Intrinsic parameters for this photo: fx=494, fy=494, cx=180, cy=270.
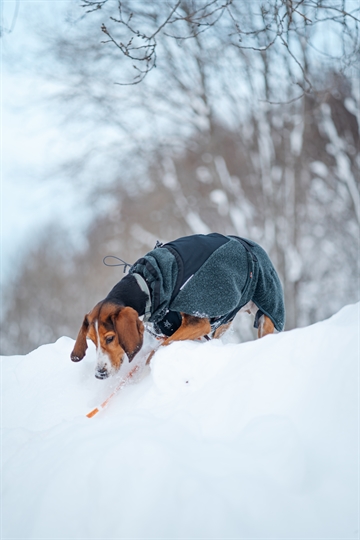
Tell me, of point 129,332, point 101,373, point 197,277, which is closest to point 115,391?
point 101,373

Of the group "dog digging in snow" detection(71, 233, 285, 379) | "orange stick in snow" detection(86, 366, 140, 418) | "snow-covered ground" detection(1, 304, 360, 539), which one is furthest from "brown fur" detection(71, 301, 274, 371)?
"snow-covered ground" detection(1, 304, 360, 539)

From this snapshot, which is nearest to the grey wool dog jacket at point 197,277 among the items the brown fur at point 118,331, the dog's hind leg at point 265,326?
the brown fur at point 118,331

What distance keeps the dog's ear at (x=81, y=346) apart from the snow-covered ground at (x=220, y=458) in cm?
102

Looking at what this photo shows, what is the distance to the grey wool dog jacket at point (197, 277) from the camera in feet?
13.3

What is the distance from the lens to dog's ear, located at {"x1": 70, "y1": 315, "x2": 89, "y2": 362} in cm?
403

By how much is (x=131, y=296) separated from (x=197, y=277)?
569 millimetres

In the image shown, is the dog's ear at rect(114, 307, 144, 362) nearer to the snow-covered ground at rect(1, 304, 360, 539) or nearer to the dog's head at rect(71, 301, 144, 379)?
the dog's head at rect(71, 301, 144, 379)

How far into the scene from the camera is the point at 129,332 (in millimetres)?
3855

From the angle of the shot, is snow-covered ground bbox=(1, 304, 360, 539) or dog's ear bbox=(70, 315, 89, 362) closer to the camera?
snow-covered ground bbox=(1, 304, 360, 539)

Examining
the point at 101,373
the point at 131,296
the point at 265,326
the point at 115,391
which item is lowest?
the point at 265,326

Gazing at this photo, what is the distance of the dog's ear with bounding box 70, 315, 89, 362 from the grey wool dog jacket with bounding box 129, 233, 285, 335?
0.55 metres

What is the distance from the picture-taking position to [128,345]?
12.6ft

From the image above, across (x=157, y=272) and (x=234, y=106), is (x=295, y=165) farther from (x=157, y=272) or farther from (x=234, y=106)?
(x=157, y=272)

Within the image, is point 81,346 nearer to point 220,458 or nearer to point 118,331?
point 118,331
